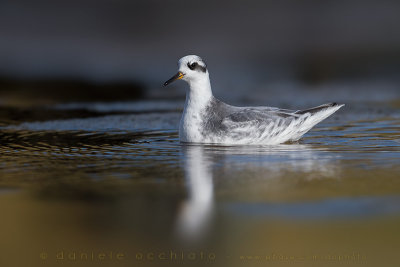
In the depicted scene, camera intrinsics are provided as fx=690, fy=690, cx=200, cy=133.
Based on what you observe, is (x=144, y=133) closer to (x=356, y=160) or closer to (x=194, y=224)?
(x=356, y=160)

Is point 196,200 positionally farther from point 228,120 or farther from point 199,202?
point 228,120

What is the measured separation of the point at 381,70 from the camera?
19438mm

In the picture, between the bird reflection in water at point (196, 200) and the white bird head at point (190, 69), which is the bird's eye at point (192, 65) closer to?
the white bird head at point (190, 69)

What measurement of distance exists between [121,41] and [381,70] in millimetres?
8516

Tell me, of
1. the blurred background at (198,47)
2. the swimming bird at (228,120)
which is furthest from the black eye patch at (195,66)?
the blurred background at (198,47)

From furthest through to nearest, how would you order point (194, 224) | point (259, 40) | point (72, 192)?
1. point (259, 40)
2. point (72, 192)
3. point (194, 224)

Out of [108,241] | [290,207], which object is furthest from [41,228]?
[290,207]

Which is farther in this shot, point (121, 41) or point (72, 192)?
point (121, 41)

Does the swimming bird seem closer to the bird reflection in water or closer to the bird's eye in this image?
the bird's eye

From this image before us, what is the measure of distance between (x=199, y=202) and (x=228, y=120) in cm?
368

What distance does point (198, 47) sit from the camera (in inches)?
841

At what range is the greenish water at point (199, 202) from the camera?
5.50 metres

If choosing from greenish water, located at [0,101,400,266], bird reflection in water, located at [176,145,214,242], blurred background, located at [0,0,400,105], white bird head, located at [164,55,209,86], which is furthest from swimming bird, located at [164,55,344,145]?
blurred background, located at [0,0,400,105]

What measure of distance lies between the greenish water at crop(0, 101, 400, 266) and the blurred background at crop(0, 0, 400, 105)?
8.31 meters
